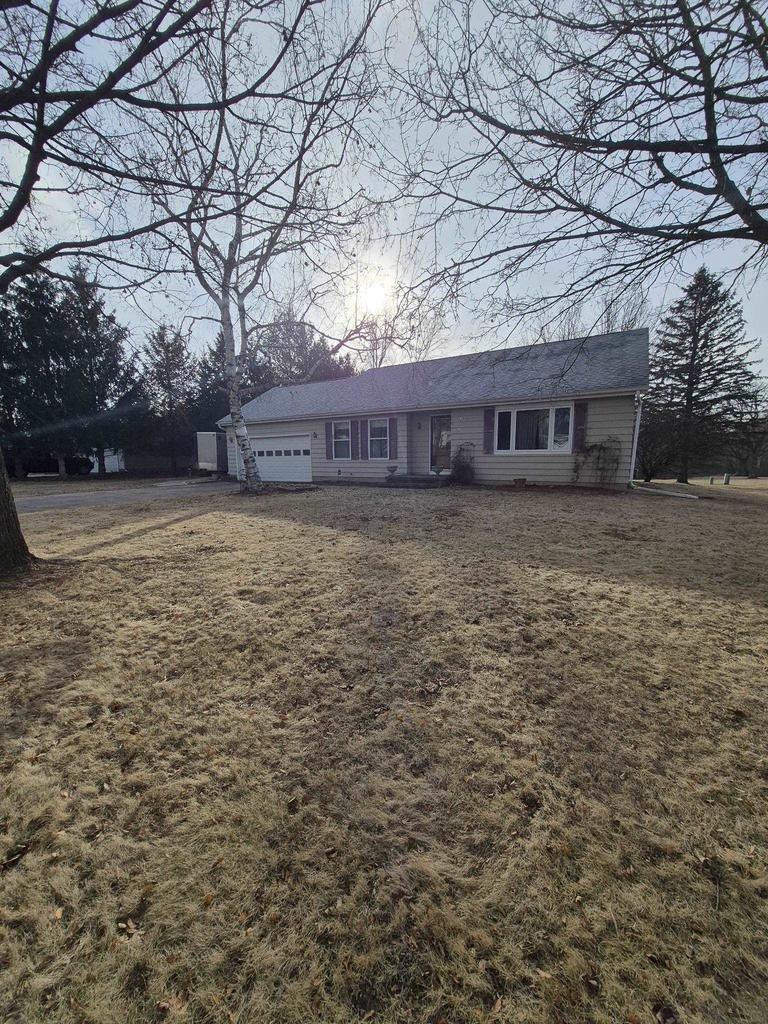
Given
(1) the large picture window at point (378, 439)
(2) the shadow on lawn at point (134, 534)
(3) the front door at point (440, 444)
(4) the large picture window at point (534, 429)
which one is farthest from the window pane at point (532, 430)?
(2) the shadow on lawn at point (134, 534)

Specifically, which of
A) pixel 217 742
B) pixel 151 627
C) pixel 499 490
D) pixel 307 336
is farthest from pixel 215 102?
pixel 499 490

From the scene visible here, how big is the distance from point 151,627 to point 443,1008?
302 cm

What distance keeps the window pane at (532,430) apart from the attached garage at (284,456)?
7755 mm

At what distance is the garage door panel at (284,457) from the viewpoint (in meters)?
16.3

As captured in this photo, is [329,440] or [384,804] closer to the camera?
[384,804]

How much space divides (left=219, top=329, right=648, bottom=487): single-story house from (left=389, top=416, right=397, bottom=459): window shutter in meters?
0.03

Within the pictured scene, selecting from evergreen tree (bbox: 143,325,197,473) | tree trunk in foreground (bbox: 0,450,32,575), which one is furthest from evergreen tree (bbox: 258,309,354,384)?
evergreen tree (bbox: 143,325,197,473)

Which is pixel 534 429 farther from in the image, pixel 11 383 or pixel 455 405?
pixel 11 383

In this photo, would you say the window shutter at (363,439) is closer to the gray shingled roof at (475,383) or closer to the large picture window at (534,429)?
the gray shingled roof at (475,383)

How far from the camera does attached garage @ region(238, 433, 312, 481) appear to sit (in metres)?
16.3

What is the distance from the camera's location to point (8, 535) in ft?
14.6

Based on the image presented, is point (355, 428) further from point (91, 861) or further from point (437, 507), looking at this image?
point (91, 861)

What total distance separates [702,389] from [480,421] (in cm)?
1395

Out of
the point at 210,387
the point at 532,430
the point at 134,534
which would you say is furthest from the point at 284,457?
the point at 210,387
